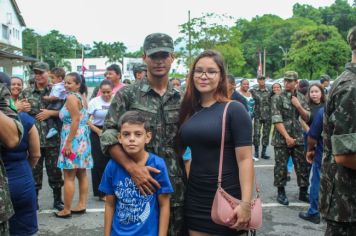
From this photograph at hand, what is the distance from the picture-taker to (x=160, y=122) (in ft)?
9.01

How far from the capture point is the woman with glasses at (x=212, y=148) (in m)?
2.48

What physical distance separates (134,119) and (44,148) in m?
3.48

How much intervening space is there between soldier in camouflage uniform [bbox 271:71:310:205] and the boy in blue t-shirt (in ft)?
11.8

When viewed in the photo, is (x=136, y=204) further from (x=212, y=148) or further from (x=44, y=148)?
(x=44, y=148)

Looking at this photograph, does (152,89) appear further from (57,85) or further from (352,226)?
(57,85)

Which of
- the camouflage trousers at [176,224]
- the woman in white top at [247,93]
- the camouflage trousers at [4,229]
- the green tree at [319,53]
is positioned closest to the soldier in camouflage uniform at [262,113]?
the woman in white top at [247,93]

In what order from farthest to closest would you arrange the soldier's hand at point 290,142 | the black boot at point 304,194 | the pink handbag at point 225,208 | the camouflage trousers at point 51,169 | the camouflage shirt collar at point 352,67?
the black boot at point 304,194 < the soldier's hand at point 290,142 < the camouflage trousers at point 51,169 < the camouflage shirt collar at point 352,67 < the pink handbag at point 225,208

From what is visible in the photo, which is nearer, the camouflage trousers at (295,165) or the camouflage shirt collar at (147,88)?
the camouflage shirt collar at (147,88)

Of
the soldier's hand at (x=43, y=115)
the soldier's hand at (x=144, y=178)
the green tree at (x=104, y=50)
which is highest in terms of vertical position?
the green tree at (x=104, y=50)

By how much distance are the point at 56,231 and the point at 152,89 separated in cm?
292

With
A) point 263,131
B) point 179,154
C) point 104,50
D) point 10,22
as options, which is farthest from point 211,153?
point 104,50

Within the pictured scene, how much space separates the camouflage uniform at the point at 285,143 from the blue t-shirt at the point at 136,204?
3.69 meters

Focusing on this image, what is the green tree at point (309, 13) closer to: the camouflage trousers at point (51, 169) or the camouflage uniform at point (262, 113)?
the camouflage uniform at point (262, 113)

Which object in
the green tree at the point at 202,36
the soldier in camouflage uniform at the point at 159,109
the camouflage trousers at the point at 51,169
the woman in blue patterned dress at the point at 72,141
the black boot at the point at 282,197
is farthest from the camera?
the green tree at the point at 202,36
